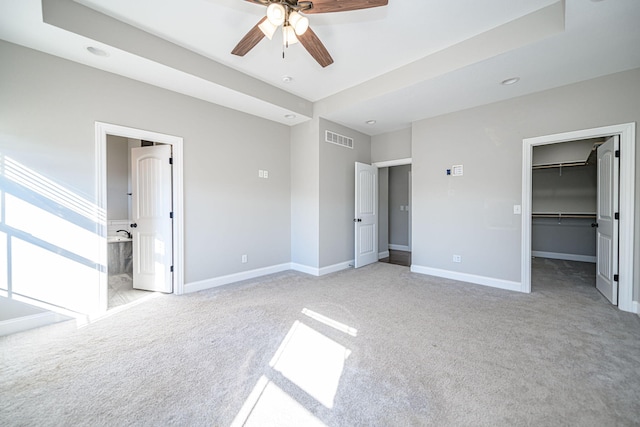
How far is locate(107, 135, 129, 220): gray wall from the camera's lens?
517 centimetres

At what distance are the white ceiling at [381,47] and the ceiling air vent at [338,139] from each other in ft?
2.97

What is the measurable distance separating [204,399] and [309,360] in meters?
0.77

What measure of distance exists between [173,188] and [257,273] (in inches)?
75.0

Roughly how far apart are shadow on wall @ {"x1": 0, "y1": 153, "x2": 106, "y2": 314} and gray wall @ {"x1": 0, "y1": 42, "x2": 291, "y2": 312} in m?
0.11

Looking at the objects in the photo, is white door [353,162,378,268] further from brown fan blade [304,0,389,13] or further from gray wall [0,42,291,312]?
brown fan blade [304,0,389,13]

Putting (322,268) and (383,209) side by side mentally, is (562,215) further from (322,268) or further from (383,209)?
(322,268)

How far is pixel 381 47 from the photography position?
2.94m

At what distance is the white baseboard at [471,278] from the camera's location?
3721mm

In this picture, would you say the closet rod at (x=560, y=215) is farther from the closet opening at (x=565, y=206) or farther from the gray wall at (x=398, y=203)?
the gray wall at (x=398, y=203)

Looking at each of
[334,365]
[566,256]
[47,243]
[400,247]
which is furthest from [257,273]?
[566,256]

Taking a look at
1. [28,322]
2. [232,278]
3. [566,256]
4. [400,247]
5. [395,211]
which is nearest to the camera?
[28,322]

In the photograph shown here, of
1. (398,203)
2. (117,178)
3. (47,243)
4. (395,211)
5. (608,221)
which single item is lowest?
(47,243)

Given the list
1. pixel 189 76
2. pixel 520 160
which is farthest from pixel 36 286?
pixel 520 160

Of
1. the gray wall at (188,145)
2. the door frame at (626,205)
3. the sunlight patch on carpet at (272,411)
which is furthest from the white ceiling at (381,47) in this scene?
the sunlight patch on carpet at (272,411)
